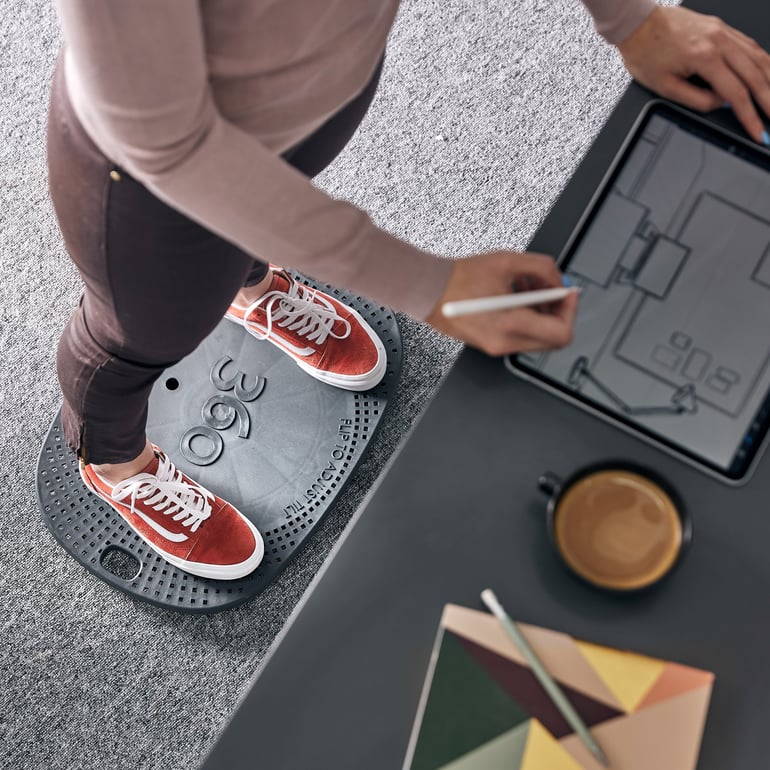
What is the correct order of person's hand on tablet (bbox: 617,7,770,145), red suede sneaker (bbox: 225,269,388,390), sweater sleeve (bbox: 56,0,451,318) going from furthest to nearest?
red suede sneaker (bbox: 225,269,388,390) < person's hand on tablet (bbox: 617,7,770,145) < sweater sleeve (bbox: 56,0,451,318)

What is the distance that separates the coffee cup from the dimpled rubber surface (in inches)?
27.1

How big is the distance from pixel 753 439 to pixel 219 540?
0.78 metres

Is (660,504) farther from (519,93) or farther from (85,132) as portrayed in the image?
(519,93)

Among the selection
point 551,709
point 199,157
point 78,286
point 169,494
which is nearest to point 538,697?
point 551,709

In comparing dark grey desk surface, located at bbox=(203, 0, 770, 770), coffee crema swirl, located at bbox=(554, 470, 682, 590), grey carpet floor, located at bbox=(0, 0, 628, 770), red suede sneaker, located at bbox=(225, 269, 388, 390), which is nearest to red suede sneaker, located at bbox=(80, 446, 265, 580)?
grey carpet floor, located at bbox=(0, 0, 628, 770)

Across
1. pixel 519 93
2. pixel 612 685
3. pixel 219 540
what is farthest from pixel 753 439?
pixel 519 93

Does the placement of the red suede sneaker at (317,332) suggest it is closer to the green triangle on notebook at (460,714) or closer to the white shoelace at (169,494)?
the white shoelace at (169,494)

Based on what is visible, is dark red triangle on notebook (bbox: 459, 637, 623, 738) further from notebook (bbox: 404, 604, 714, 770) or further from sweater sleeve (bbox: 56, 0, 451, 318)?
sweater sleeve (bbox: 56, 0, 451, 318)

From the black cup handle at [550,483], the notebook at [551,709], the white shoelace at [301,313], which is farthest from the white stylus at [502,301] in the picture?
the white shoelace at [301,313]

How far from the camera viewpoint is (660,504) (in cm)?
62

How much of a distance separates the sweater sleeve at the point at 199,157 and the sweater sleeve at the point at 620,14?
276mm

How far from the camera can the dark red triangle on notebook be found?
0.61 metres

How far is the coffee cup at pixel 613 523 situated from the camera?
24.4 inches

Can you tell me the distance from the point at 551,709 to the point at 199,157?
0.44 meters
